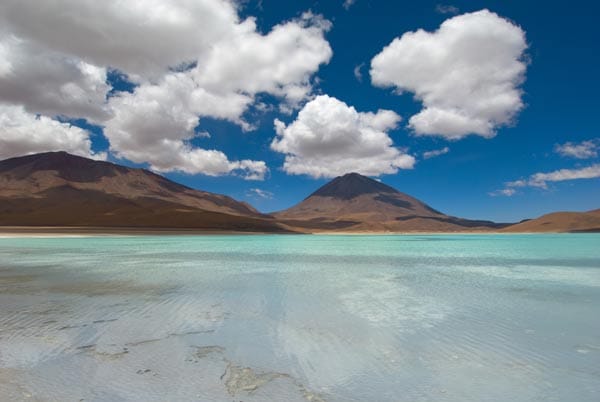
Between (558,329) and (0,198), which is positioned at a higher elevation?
(0,198)

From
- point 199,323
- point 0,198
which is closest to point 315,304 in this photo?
point 199,323

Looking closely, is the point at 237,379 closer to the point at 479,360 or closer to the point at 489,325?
the point at 479,360

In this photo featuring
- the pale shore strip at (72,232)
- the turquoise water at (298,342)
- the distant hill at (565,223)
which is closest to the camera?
the turquoise water at (298,342)

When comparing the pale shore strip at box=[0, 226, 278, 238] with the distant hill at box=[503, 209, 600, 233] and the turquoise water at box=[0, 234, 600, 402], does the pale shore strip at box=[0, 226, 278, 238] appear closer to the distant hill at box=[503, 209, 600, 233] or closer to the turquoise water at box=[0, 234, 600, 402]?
the turquoise water at box=[0, 234, 600, 402]

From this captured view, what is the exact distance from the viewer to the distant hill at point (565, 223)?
160375 mm

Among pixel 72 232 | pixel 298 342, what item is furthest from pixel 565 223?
pixel 298 342

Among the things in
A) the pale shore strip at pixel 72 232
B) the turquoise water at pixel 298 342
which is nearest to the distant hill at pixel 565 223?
the pale shore strip at pixel 72 232

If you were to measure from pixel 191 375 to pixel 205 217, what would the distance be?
409 feet

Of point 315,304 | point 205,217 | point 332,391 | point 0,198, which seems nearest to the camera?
point 332,391

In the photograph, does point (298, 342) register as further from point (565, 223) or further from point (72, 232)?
point (565, 223)

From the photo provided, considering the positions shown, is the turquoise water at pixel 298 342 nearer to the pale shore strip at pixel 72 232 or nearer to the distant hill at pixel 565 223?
the pale shore strip at pixel 72 232

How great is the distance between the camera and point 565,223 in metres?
169

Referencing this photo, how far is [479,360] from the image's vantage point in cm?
711

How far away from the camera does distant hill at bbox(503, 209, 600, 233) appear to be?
160375 millimetres
